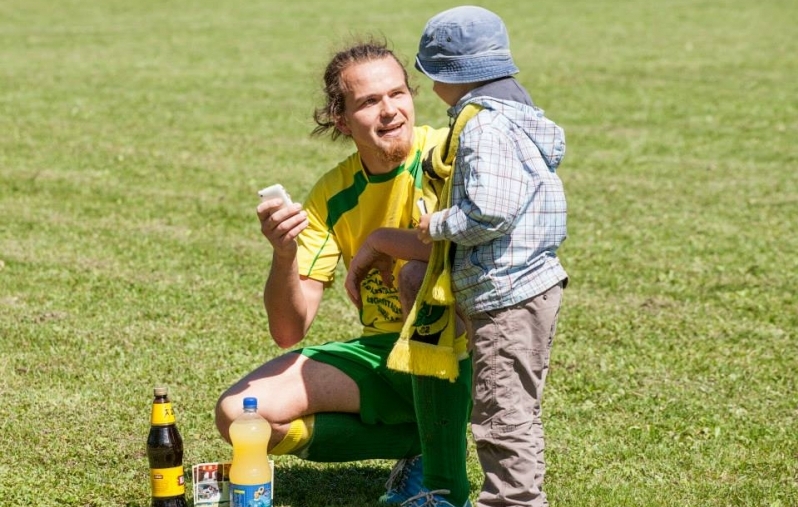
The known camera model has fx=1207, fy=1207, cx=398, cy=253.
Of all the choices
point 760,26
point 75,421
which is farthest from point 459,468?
point 760,26

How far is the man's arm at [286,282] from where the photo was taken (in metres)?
3.88

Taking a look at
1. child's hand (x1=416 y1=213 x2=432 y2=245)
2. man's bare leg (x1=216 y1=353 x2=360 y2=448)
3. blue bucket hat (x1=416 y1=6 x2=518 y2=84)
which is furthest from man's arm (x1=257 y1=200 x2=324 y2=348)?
blue bucket hat (x1=416 y1=6 x2=518 y2=84)

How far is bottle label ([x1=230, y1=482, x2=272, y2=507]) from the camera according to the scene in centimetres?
380

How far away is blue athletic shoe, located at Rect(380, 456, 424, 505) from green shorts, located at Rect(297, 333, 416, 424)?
0.71 feet

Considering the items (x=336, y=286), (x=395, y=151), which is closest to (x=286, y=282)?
(x=395, y=151)

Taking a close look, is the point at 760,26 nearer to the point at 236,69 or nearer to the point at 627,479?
the point at 236,69

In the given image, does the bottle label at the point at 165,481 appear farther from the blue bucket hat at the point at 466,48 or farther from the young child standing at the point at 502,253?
the blue bucket hat at the point at 466,48

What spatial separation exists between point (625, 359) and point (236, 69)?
1253 cm

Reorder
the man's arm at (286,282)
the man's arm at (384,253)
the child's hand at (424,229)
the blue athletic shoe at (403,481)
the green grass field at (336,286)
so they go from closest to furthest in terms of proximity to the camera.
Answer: the child's hand at (424,229)
the man's arm at (286,282)
the man's arm at (384,253)
the blue athletic shoe at (403,481)
the green grass field at (336,286)

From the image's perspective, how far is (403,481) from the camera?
461 cm

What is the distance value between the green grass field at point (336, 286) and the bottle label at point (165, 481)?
1.91 ft

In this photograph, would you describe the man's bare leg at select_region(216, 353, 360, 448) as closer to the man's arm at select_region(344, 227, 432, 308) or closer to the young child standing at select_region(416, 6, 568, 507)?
the man's arm at select_region(344, 227, 432, 308)

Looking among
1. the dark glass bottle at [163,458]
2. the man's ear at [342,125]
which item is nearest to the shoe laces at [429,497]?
the dark glass bottle at [163,458]

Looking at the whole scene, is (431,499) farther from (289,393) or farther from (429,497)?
(289,393)
